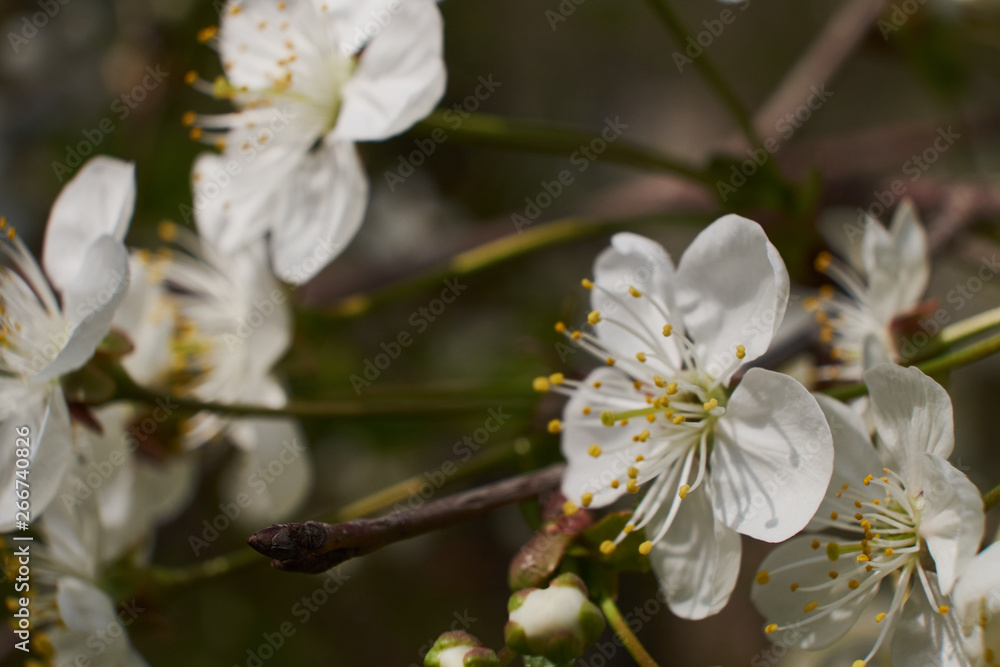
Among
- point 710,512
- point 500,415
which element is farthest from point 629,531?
point 500,415

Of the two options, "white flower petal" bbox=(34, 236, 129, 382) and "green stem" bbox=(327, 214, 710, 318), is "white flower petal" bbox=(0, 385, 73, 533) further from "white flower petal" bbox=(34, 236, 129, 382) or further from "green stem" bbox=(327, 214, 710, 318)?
"green stem" bbox=(327, 214, 710, 318)

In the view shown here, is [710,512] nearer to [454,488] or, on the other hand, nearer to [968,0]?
[454,488]

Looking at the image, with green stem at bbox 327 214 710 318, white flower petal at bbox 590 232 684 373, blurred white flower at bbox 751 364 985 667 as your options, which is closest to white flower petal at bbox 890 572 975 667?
blurred white flower at bbox 751 364 985 667

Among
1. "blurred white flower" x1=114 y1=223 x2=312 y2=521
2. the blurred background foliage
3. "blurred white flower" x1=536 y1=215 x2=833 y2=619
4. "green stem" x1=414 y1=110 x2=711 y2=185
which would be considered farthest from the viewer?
the blurred background foliage

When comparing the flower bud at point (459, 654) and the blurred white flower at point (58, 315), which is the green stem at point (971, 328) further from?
the blurred white flower at point (58, 315)

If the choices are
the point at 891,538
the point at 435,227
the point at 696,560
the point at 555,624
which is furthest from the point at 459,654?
the point at 435,227

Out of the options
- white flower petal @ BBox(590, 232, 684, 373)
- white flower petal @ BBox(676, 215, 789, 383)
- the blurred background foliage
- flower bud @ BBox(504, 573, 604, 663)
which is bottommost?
the blurred background foliage
